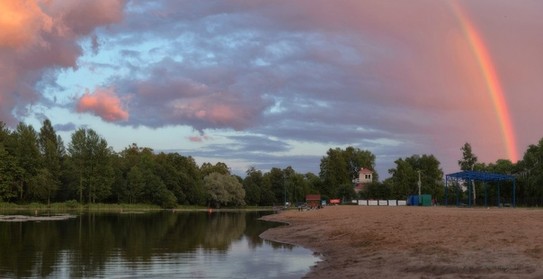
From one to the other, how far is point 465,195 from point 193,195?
87.2 m

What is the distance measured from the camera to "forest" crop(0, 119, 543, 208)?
137375mm

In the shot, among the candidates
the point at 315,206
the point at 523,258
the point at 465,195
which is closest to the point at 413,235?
the point at 523,258

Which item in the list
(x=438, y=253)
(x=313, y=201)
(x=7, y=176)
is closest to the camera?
(x=438, y=253)

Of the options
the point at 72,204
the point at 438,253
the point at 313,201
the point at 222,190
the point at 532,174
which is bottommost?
the point at 313,201

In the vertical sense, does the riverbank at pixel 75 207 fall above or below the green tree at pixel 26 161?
below

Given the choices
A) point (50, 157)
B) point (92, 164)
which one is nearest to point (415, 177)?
point (92, 164)

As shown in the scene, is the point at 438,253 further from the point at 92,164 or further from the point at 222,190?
the point at 222,190

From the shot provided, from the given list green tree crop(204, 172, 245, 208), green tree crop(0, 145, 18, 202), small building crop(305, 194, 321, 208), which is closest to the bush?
green tree crop(0, 145, 18, 202)

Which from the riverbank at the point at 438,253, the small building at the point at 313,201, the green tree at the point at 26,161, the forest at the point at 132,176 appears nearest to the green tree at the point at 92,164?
the forest at the point at 132,176

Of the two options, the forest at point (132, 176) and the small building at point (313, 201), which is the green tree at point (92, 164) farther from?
the small building at point (313, 201)

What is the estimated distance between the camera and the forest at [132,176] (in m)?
137

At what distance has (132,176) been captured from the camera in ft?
517

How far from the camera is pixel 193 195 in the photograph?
178875mm

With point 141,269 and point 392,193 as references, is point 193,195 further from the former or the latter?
point 141,269
